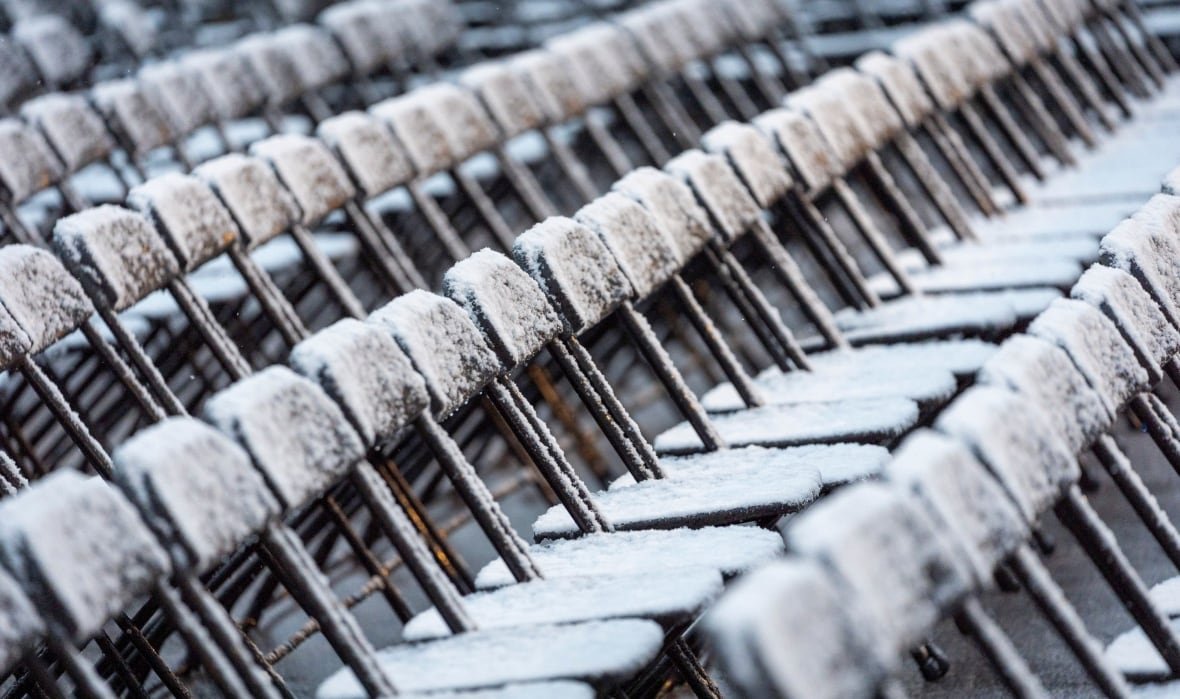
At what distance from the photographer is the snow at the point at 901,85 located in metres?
4.76

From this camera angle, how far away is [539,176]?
22.4 feet

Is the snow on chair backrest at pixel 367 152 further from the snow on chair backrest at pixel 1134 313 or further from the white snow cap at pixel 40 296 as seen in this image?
the snow on chair backrest at pixel 1134 313

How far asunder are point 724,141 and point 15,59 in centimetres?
305

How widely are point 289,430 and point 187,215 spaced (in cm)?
131

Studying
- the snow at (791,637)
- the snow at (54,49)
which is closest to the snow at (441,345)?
the snow at (791,637)

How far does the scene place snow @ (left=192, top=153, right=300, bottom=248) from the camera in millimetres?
3691

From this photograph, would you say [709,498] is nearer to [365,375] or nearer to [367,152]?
A: [365,375]

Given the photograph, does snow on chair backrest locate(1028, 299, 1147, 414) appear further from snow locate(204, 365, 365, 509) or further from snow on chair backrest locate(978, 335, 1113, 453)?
snow locate(204, 365, 365, 509)

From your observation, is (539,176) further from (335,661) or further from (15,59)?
(335,661)

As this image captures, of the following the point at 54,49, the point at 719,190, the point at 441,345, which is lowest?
the point at 719,190

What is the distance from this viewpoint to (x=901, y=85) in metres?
4.83

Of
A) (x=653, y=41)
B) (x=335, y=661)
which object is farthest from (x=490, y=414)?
(x=653, y=41)

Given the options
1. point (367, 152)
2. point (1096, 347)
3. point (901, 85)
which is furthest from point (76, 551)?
point (901, 85)

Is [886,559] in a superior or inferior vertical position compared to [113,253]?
inferior
